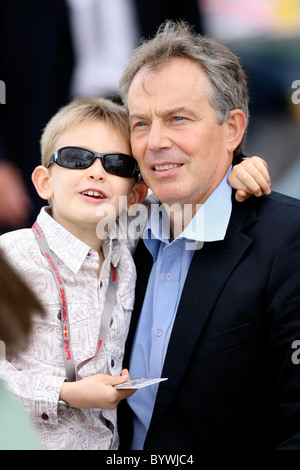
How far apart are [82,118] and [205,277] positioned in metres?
0.76

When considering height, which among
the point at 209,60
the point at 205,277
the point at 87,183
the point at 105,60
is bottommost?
the point at 205,277

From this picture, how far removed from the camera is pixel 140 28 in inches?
149

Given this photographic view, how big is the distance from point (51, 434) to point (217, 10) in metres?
2.75

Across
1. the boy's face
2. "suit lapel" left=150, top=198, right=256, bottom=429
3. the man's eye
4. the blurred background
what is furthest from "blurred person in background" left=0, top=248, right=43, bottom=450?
the blurred background

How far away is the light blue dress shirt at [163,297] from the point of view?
224cm

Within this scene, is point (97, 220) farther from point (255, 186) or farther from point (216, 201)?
point (255, 186)

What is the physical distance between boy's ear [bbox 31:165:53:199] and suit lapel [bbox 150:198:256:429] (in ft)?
2.08

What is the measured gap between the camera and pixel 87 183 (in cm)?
231

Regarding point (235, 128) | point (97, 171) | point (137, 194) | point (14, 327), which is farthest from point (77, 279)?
point (14, 327)

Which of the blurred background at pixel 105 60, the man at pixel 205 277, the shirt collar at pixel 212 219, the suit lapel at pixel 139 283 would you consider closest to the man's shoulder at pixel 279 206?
the man at pixel 205 277

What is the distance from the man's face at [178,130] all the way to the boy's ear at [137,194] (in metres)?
0.17

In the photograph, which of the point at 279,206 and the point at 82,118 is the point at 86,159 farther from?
the point at 279,206

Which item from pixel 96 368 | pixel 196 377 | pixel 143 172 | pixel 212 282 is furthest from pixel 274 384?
pixel 143 172

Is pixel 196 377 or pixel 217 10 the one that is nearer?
pixel 196 377
